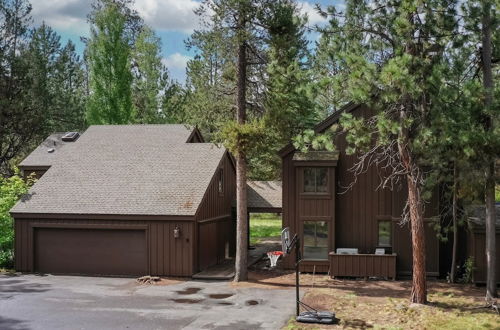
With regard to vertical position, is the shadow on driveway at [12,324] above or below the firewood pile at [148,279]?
above

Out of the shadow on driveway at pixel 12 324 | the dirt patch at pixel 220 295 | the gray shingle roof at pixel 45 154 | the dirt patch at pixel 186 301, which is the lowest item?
the dirt patch at pixel 220 295

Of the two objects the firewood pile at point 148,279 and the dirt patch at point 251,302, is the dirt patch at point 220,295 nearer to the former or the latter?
the dirt patch at point 251,302

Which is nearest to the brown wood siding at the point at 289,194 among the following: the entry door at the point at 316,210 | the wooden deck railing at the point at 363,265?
the entry door at the point at 316,210

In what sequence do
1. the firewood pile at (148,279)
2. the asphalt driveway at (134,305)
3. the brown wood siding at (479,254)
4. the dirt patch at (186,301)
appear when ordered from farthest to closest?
the firewood pile at (148,279) → the brown wood siding at (479,254) → the dirt patch at (186,301) → the asphalt driveway at (134,305)

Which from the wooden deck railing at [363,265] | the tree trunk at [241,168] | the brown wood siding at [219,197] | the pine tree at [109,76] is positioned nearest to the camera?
the tree trunk at [241,168]

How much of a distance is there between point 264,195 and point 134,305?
11.1 metres

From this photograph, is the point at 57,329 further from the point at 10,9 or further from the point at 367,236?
the point at 10,9

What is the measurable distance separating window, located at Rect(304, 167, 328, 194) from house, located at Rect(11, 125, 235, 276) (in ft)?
12.9

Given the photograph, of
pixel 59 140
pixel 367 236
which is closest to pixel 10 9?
pixel 59 140

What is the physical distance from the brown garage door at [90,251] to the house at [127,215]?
0.13ft

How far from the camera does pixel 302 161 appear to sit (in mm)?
21047

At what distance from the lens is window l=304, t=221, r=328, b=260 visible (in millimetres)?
21344

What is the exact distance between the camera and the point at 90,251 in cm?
2161

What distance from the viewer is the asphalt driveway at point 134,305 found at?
→ 13898 millimetres
